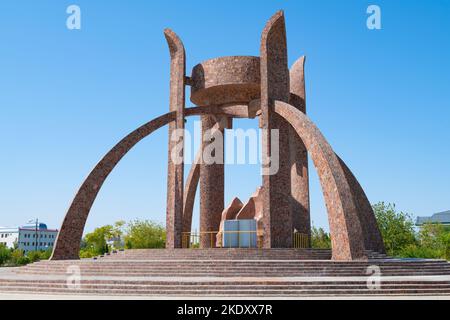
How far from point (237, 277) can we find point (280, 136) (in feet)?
23.7

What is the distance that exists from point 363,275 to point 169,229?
799 centimetres

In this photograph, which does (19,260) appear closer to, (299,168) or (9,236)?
(299,168)

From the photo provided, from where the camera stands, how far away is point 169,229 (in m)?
16.8

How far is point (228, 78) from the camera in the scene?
711 inches

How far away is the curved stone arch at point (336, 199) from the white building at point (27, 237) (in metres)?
77.5

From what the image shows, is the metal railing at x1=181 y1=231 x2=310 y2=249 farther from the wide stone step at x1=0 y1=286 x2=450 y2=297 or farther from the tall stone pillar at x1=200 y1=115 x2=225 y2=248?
the wide stone step at x1=0 y1=286 x2=450 y2=297

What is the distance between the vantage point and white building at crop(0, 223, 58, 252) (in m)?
83.2

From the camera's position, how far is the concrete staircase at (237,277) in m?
9.51

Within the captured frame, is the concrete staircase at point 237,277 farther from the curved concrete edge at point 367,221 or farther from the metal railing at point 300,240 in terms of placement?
the curved concrete edge at point 367,221

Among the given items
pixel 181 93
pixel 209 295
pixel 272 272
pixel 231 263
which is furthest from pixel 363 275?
pixel 181 93

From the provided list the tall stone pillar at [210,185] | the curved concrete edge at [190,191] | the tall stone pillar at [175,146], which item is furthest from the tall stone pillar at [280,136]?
the curved concrete edge at [190,191]

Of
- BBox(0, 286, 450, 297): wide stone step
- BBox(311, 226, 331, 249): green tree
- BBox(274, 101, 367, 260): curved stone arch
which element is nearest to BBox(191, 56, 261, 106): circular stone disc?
BBox(274, 101, 367, 260): curved stone arch

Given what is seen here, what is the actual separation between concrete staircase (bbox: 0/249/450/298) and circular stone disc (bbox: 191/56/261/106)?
7296 millimetres
